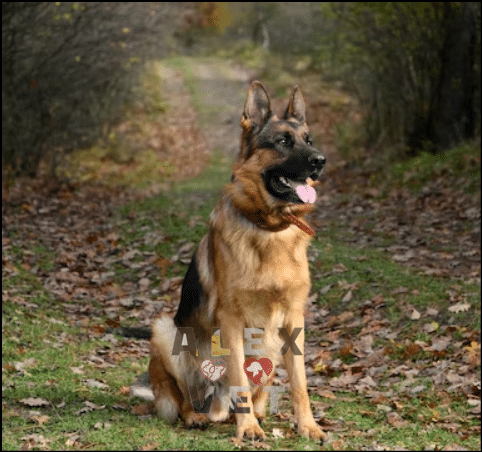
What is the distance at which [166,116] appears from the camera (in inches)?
1113

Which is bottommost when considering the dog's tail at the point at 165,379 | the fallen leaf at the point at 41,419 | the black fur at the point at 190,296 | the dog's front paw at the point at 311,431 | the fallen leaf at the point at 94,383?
the fallen leaf at the point at 94,383

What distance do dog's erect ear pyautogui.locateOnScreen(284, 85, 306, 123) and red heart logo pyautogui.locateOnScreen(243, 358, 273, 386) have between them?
1709 millimetres

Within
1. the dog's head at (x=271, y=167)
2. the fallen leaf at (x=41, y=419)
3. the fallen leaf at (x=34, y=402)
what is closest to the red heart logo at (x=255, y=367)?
the dog's head at (x=271, y=167)

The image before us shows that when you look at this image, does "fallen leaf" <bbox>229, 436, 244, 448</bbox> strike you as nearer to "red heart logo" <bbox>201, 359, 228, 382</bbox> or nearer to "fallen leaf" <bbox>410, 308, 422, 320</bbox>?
"red heart logo" <bbox>201, 359, 228, 382</bbox>

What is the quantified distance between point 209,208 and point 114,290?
4636mm

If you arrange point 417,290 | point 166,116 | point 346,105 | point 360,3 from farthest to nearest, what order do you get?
point 166,116 < point 346,105 < point 360,3 < point 417,290

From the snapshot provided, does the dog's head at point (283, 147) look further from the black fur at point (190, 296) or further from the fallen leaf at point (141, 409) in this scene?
the fallen leaf at point (141, 409)

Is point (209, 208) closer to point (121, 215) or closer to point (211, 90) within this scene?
point (121, 215)

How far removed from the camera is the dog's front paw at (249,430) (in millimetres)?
4320

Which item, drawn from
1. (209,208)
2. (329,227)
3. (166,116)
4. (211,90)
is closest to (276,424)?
(329,227)

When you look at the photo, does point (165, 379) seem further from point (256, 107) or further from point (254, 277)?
point (256, 107)

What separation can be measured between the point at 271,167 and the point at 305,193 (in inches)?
11.4

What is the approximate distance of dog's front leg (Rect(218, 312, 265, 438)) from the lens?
4320 millimetres

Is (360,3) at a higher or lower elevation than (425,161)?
higher
